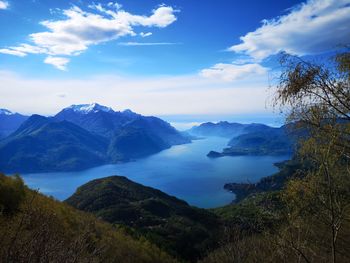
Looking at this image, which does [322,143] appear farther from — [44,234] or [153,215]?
[153,215]

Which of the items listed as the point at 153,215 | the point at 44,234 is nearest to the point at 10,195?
the point at 44,234

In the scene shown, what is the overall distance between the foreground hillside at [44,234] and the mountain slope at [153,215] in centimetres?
3218

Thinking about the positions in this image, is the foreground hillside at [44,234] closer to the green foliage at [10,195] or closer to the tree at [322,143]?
the green foliage at [10,195]

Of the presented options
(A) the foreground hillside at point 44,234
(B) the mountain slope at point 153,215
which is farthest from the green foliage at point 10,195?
(B) the mountain slope at point 153,215

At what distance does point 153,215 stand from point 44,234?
10147cm

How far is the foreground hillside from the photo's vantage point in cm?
538

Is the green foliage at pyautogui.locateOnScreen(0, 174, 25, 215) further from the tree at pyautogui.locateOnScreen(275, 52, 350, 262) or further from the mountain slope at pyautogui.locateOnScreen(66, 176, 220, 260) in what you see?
the mountain slope at pyautogui.locateOnScreen(66, 176, 220, 260)

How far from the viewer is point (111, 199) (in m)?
124

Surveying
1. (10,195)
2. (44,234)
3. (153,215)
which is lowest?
(153,215)

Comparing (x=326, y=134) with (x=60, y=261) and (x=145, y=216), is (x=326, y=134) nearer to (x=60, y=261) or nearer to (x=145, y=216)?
(x=60, y=261)

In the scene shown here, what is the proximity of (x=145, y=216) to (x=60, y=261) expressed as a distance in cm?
9724

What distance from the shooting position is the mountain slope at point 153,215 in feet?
245

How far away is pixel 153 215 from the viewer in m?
104

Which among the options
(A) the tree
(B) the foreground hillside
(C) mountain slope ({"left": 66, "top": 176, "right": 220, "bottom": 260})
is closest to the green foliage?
(B) the foreground hillside
